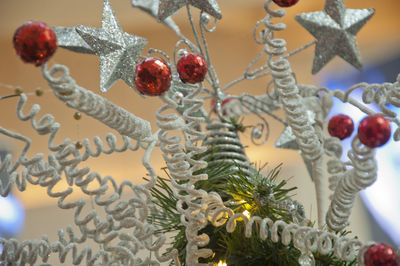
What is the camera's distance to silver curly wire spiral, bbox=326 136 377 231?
361 mm

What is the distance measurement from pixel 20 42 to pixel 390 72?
75.2 inches

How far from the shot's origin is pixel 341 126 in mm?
494

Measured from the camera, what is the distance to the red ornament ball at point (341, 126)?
1.61ft

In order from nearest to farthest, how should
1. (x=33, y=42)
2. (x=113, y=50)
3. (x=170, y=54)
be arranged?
(x=33, y=42)
(x=113, y=50)
(x=170, y=54)

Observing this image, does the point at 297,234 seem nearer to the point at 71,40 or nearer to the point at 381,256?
the point at 381,256

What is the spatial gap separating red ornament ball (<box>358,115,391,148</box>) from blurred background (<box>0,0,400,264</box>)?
125 centimetres

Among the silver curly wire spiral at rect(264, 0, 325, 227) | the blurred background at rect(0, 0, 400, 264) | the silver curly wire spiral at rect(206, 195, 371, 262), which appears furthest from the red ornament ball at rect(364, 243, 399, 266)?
the blurred background at rect(0, 0, 400, 264)

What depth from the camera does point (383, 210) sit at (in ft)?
6.15

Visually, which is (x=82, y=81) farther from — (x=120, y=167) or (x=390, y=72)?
(x=390, y=72)

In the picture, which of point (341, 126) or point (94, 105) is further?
point (341, 126)

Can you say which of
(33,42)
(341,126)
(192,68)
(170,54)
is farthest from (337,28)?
(170,54)

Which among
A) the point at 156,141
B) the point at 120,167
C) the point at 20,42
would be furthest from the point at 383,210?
the point at 20,42

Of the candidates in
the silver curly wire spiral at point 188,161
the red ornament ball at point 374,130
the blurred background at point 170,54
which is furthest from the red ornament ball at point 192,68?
the blurred background at point 170,54

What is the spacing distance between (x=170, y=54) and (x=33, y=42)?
5.48ft
